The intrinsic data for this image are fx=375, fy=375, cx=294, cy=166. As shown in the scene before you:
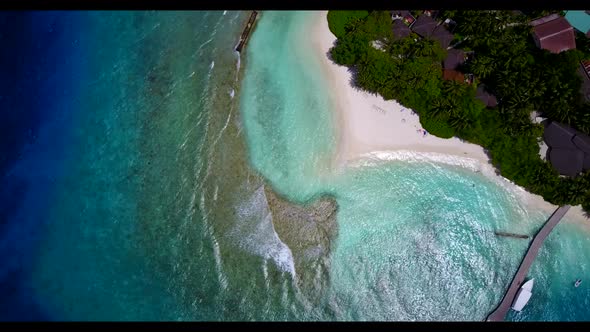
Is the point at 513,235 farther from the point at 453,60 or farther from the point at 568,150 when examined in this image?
the point at 453,60

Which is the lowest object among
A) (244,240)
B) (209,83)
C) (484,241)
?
(244,240)

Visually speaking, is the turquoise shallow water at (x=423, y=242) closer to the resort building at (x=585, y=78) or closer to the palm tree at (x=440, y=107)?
the palm tree at (x=440, y=107)

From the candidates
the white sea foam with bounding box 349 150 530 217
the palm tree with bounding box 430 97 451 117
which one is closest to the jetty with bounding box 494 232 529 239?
the white sea foam with bounding box 349 150 530 217

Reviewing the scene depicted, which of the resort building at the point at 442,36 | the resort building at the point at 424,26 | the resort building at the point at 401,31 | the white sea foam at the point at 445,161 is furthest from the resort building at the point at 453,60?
the white sea foam at the point at 445,161

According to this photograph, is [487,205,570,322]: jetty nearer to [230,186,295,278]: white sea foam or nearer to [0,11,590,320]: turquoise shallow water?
[0,11,590,320]: turquoise shallow water

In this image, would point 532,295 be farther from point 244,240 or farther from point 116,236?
point 116,236
